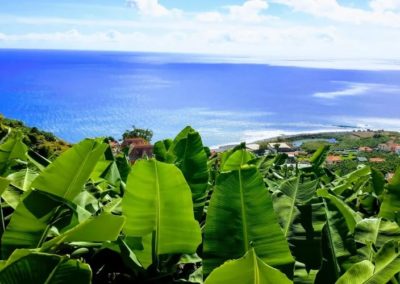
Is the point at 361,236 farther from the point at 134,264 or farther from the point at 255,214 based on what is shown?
the point at 134,264

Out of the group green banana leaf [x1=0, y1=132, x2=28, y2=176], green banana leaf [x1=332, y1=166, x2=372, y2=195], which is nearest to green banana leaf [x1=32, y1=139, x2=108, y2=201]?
green banana leaf [x1=0, y1=132, x2=28, y2=176]

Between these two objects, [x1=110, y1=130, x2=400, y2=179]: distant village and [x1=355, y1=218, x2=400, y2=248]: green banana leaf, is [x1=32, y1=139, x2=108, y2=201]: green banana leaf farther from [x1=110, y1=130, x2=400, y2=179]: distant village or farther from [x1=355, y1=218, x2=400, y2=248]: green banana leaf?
[x1=110, y1=130, x2=400, y2=179]: distant village

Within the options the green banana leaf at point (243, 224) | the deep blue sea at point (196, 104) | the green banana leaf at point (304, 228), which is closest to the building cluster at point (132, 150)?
the green banana leaf at point (304, 228)

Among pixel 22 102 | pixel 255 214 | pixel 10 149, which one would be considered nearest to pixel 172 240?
pixel 255 214

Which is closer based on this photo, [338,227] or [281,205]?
[338,227]

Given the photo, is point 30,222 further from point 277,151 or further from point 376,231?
point 277,151

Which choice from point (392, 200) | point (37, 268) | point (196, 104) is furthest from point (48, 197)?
point (196, 104)
